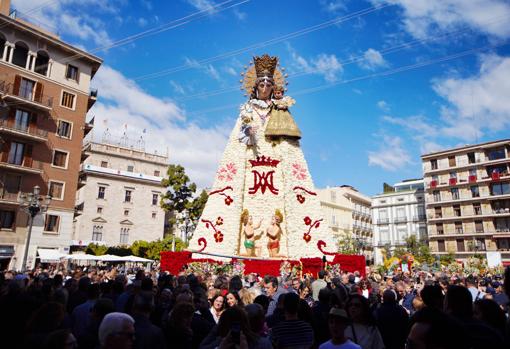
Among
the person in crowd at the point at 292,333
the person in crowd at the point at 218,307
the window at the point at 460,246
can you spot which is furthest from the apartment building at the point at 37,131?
the window at the point at 460,246

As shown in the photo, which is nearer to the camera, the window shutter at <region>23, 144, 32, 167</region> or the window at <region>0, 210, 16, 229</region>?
the window at <region>0, 210, 16, 229</region>

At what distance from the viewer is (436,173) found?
191 ft

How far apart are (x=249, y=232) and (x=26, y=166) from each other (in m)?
19.1


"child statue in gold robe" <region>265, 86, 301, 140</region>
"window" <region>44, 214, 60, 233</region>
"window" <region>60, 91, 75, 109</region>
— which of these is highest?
"window" <region>60, 91, 75, 109</region>

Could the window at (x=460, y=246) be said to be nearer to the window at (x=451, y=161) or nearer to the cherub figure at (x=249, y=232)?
the window at (x=451, y=161)

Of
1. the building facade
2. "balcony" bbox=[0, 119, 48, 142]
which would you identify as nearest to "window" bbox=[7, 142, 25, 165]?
"balcony" bbox=[0, 119, 48, 142]

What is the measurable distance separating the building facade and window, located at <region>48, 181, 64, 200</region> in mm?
19047

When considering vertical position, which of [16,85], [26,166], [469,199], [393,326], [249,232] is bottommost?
[393,326]

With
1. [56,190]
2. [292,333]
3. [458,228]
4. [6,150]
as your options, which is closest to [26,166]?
[6,150]

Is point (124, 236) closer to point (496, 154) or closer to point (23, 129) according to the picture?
point (23, 129)

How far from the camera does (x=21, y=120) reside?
1177 inches

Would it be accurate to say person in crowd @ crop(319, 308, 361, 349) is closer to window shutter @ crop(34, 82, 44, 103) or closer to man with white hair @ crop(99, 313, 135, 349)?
man with white hair @ crop(99, 313, 135, 349)

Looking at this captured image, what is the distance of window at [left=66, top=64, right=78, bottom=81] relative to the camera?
33094 mm

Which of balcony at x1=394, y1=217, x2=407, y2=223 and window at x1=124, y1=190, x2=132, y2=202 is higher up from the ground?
window at x1=124, y1=190, x2=132, y2=202
